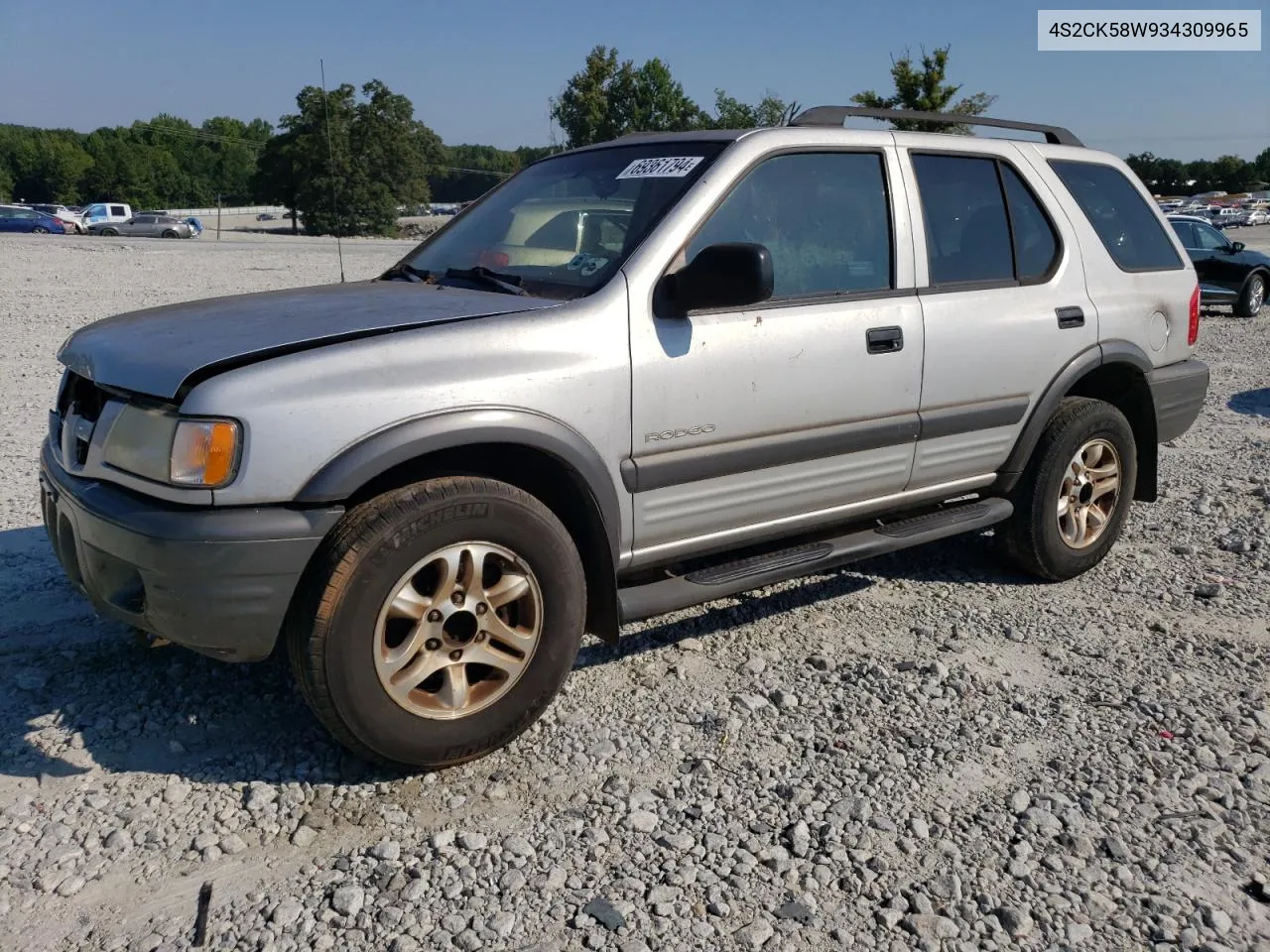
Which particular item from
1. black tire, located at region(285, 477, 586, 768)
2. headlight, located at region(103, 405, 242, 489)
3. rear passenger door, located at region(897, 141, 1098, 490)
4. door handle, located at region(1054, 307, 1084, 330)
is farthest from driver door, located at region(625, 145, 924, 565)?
headlight, located at region(103, 405, 242, 489)

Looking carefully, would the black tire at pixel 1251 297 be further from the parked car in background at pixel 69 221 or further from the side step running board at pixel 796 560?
the parked car in background at pixel 69 221

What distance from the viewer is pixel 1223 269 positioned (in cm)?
1677

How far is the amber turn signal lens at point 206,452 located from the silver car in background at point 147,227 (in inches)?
1925

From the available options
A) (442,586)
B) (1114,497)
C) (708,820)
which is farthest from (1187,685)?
(442,586)

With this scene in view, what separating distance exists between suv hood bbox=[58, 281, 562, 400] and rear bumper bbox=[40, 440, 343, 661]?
34 cm

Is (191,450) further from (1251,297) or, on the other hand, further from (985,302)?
(1251,297)

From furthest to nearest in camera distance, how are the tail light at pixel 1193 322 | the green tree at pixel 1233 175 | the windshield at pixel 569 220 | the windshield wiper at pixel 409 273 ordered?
1. the green tree at pixel 1233 175
2. the tail light at pixel 1193 322
3. the windshield wiper at pixel 409 273
4. the windshield at pixel 569 220

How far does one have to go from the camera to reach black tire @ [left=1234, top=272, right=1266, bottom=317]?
16.7 meters

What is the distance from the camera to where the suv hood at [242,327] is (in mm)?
2947

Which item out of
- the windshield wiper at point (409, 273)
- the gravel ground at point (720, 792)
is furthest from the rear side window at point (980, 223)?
the windshield wiper at point (409, 273)

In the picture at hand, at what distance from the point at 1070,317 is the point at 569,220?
2217 mm

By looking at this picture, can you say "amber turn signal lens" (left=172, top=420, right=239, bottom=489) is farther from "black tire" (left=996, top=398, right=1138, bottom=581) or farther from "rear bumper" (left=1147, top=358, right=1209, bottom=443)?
"rear bumper" (left=1147, top=358, right=1209, bottom=443)

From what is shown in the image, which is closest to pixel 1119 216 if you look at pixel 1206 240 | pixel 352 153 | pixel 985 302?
pixel 985 302

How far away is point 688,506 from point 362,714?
1.25 meters
